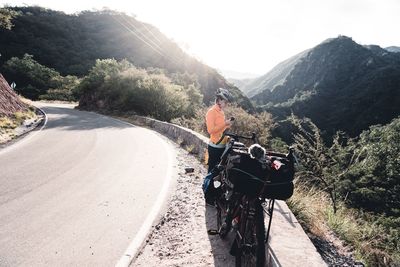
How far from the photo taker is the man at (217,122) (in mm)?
5934

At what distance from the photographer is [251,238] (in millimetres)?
4023

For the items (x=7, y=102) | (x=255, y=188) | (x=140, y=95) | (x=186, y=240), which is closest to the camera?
(x=255, y=188)

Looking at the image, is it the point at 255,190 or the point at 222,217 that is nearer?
the point at 255,190

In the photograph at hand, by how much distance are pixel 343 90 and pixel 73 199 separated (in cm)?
13813

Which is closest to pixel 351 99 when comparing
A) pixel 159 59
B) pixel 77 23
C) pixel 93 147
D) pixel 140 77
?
pixel 159 59

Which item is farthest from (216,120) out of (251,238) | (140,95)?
(140,95)

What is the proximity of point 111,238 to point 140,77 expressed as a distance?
31.3m

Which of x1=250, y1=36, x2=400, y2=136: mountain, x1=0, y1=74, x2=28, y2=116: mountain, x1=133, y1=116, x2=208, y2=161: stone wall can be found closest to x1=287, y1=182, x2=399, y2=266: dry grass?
x1=133, y1=116, x2=208, y2=161: stone wall

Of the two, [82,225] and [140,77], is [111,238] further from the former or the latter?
[140,77]

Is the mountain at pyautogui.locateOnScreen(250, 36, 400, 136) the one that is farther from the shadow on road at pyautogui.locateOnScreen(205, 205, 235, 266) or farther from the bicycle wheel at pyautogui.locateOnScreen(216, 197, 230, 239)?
the bicycle wheel at pyautogui.locateOnScreen(216, 197, 230, 239)

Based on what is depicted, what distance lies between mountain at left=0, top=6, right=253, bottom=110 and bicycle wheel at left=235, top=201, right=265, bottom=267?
263 feet

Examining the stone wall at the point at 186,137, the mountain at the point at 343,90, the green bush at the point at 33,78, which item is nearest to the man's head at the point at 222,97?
the stone wall at the point at 186,137

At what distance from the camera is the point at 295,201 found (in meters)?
6.62

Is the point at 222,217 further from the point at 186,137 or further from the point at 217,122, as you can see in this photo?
the point at 186,137
